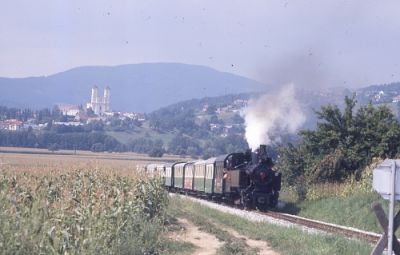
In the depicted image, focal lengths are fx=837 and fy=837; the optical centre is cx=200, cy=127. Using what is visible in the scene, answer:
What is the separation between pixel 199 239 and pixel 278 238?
2420mm

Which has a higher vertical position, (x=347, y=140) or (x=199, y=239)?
(x=347, y=140)

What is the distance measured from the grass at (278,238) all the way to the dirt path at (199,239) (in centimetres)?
33

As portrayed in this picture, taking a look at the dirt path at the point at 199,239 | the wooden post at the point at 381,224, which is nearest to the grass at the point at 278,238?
the dirt path at the point at 199,239

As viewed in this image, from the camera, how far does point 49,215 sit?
14.8 metres

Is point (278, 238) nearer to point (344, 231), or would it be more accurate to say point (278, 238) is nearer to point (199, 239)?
point (199, 239)

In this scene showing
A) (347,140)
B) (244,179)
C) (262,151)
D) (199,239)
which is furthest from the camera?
(347,140)

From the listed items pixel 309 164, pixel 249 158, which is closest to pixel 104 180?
pixel 249 158

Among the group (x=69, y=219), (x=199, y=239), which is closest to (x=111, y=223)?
(x=69, y=219)

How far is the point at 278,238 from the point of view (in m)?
23.6

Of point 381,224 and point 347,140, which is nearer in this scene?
point 381,224

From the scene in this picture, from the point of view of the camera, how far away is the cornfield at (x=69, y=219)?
13.1 m

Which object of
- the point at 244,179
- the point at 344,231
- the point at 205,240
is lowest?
the point at 205,240

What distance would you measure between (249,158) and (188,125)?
510 feet

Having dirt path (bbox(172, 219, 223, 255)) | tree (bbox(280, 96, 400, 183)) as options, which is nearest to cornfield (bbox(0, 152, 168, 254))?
dirt path (bbox(172, 219, 223, 255))
